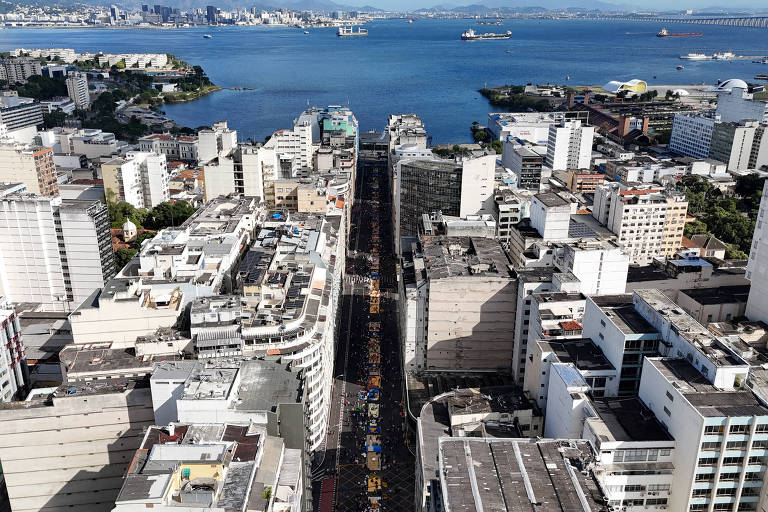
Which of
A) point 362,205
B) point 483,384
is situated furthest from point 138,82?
point 483,384

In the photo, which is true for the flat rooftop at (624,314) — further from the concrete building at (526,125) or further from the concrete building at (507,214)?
the concrete building at (526,125)

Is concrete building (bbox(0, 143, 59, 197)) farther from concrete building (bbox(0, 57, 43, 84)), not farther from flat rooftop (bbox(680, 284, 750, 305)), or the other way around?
concrete building (bbox(0, 57, 43, 84))

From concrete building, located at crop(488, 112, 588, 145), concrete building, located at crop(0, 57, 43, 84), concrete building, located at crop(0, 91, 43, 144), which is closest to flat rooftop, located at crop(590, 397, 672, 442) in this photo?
concrete building, located at crop(488, 112, 588, 145)

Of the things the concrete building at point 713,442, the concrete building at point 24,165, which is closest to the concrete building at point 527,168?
the concrete building at point 713,442

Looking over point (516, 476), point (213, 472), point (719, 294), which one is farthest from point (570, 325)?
point (213, 472)

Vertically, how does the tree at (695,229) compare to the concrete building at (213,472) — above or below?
below

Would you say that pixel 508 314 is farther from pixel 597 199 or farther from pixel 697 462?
pixel 597 199
